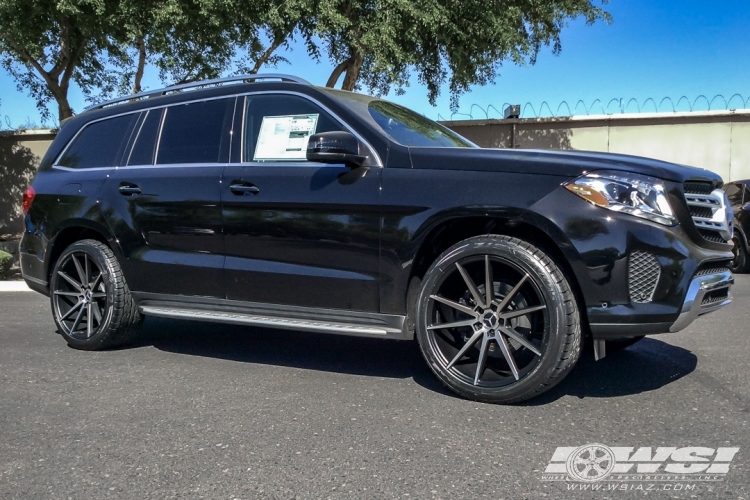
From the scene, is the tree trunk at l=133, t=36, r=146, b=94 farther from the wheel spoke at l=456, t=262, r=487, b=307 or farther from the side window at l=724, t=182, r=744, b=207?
the wheel spoke at l=456, t=262, r=487, b=307

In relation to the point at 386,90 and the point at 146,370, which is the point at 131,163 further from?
the point at 386,90

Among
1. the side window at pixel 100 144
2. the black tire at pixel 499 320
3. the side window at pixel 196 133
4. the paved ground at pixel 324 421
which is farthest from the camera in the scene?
the side window at pixel 100 144

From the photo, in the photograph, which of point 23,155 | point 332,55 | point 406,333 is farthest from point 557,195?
point 23,155

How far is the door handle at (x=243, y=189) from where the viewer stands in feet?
14.0

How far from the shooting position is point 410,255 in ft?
12.4

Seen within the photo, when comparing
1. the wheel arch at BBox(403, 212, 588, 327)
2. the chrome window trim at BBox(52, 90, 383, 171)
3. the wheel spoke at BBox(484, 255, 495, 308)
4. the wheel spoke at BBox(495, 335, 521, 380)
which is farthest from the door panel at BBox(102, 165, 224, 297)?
the wheel spoke at BBox(495, 335, 521, 380)

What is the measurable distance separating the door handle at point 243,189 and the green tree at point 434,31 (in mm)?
8097

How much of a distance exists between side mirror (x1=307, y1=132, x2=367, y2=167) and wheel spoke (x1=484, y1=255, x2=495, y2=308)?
3.22 feet

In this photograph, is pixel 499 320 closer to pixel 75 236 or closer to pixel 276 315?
pixel 276 315

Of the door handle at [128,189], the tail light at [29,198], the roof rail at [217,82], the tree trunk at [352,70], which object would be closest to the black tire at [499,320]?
the roof rail at [217,82]

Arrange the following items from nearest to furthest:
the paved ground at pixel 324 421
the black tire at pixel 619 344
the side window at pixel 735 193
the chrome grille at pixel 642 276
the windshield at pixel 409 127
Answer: the paved ground at pixel 324 421 < the chrome grille at pixel 642 276 < the windshield at pixel 409 127 < the black tire at pixel 619 344 < the side window at pixel 735 193

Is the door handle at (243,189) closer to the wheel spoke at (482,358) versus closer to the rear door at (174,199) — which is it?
the rear door at (174,199)

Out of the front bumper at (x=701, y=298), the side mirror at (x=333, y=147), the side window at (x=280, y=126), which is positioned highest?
the side window at (x=280, y=126)

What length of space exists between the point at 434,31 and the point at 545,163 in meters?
9.64
